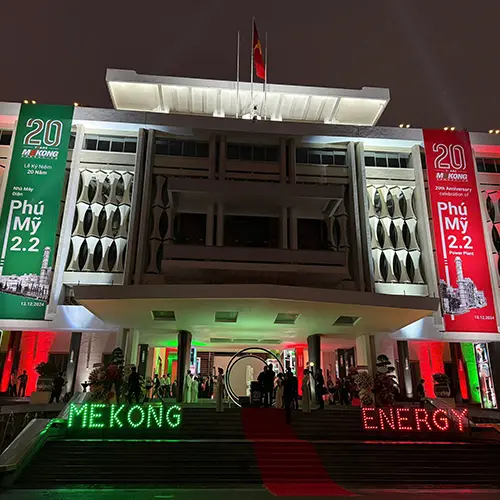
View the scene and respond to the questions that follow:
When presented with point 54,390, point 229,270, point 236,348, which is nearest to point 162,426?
point 54,390

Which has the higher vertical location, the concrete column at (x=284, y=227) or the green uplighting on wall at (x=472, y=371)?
the concrete column at (x=284, y=227)

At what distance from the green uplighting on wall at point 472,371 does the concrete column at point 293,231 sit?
1468cm

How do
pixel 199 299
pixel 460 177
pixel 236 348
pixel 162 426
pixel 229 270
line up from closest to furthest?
1. pixel 162 426
2. pixel 199 299
3. pixel 229 270
4. pixel 460 177
5. pixel 236 348

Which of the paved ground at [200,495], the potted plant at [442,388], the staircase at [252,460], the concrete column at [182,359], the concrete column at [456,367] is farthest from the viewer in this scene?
the concrete column at [456,367]

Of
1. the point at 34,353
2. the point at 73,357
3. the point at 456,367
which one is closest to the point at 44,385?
the point at 73,357

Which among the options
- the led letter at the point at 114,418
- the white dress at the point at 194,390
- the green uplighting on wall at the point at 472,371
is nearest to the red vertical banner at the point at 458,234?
the green uplighting on wall at the point at 472,371

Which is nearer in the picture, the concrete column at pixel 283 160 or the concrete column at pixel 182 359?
the concrete column at pixel 182 359

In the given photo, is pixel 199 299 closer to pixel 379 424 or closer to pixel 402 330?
pixel 379 424

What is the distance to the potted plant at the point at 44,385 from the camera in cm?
1823

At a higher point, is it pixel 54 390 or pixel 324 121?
pixel 324 121

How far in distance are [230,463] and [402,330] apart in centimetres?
1608

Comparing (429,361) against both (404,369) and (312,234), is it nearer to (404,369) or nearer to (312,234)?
(404,369)

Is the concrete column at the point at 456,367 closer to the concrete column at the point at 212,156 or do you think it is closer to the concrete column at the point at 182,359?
the concrete column at the point at 182,359

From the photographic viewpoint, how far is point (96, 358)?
86.9 feet
